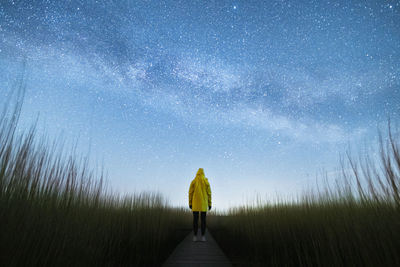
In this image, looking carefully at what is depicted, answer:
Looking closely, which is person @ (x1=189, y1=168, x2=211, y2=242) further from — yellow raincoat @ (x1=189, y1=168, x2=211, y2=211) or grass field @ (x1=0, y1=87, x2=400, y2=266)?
grass field @ (x1=0, y1=87, x2=400, y2=266)

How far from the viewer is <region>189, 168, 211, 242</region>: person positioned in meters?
6.55

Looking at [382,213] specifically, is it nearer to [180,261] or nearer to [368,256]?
[368,256]

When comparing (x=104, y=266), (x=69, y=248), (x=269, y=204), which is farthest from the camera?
(x=269, y=204)

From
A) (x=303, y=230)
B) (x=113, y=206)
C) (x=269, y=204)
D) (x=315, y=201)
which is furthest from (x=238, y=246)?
(x=113, y=206)

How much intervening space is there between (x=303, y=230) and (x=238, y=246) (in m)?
2.09

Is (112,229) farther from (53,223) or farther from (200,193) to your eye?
(200,193)

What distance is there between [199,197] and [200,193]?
0.43 feet

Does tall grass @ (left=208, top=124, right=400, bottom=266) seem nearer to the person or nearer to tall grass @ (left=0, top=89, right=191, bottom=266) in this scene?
tall grass @ (left=0, top=89, right=191, bottom=266)

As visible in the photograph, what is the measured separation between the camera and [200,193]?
673 centimetres

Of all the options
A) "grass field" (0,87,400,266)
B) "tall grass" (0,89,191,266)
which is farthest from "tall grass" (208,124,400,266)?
"tall grass" (0,89,191,266)

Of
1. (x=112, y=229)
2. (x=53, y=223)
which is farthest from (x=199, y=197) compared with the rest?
(x=53, y=223)

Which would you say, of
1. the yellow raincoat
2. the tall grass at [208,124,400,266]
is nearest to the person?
the yellow raincoat

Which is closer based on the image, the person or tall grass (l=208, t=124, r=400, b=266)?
tall grass (l=208, t=124, r=400, b=266)

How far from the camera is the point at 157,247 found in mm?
3641
